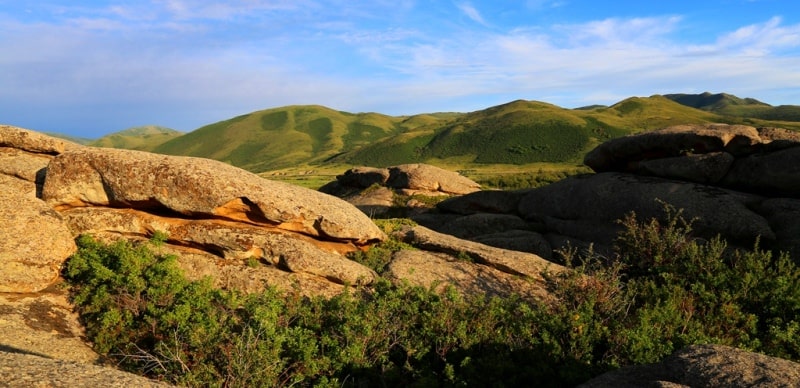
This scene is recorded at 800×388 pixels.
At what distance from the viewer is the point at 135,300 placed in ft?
38.8

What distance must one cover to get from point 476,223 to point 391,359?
66.8 feet

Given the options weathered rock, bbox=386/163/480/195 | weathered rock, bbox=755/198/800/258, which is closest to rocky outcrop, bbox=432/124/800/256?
weathered rock, bbox=755/198/800/258

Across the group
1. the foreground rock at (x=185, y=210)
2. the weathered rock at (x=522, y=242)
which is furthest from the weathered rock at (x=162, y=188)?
the weathered rock at (x=522, y=242)

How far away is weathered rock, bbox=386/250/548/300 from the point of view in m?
16.3

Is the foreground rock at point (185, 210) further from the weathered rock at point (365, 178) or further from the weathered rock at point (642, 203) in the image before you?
the weathered rock at point (365, 178)

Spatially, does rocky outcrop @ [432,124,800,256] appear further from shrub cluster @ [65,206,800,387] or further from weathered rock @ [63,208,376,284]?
weathered rock @ [63,208,376,284]

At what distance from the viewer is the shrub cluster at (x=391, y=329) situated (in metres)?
9.73

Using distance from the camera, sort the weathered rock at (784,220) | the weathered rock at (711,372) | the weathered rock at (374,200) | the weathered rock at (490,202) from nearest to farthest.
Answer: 1. the weathered rock at (711,372)
2. the weathered rock at (784,220)
3. the weathered rock at (490,202)
4. the weathered rock at (374,200)

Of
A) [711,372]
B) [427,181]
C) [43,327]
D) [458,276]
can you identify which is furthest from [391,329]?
[427,181]

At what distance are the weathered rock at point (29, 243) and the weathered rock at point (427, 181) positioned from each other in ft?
111

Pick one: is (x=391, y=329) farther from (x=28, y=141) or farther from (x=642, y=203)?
(x=642, y=203)

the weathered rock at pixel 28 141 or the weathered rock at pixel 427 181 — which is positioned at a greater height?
the weathered rock at pixel 28 141

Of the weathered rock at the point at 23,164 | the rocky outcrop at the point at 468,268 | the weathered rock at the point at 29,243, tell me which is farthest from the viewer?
the rocky outcrop at the point at 468,268

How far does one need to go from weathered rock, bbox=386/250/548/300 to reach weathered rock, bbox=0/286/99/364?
909 centimetres
